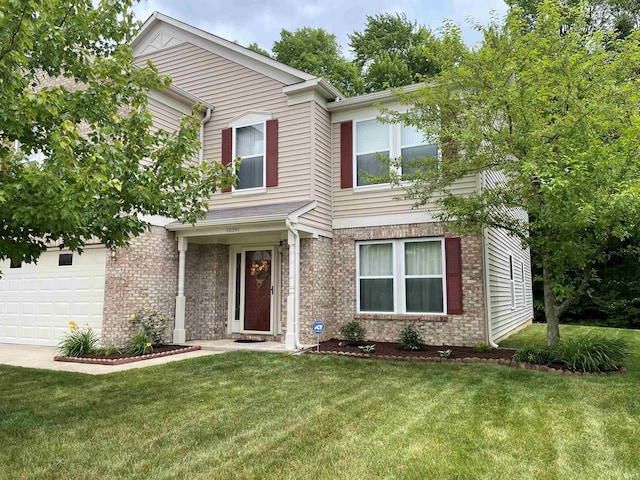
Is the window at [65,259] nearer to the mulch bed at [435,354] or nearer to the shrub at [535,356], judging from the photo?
the mulch bed at [435,354]

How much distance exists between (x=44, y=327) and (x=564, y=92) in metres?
11.3

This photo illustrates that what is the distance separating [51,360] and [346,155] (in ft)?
24.5

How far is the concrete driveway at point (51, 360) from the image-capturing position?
7.77 metres

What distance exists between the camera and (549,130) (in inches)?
272

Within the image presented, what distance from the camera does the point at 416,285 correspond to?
9945mm

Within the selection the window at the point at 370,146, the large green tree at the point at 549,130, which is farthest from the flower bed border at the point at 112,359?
the large green tree at the point at 549,130

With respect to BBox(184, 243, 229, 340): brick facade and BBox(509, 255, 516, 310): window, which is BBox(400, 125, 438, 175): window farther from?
BBox(184, 243, 229, 340): brick facade

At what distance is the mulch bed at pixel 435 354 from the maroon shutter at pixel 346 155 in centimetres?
375

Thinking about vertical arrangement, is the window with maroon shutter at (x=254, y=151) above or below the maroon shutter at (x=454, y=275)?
above

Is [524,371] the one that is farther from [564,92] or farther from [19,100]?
[19,100]

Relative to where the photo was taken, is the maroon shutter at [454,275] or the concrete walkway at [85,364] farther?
the maroon shutter at [454,275]

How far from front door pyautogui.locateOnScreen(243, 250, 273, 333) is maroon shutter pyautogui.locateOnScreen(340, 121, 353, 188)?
2.49 metres

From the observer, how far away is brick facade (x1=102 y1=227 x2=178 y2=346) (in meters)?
9.36

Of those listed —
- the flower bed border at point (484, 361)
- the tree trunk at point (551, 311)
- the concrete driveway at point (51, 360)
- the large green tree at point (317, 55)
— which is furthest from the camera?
the large green tree at point (317, 55)
